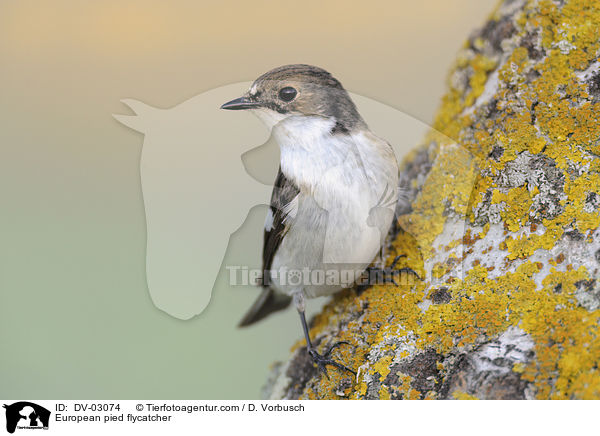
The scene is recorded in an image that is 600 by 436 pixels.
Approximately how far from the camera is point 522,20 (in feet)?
7.43

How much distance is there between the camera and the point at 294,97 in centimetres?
206

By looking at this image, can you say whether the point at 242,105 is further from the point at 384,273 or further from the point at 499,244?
the point at 499,244

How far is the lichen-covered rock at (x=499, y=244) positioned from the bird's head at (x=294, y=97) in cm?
60

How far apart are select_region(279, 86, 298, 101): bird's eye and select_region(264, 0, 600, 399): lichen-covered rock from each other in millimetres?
777

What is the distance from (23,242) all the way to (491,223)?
232cm

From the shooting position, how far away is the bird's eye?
204 centimetres

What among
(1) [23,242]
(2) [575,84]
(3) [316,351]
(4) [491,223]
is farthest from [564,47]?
(1) [23,242]

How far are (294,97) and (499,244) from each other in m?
1.04

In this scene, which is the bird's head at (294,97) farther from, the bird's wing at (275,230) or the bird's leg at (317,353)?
the bird's leg at (317,353)

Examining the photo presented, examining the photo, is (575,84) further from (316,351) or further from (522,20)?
(316,351)

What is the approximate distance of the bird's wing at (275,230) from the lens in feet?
6.98
